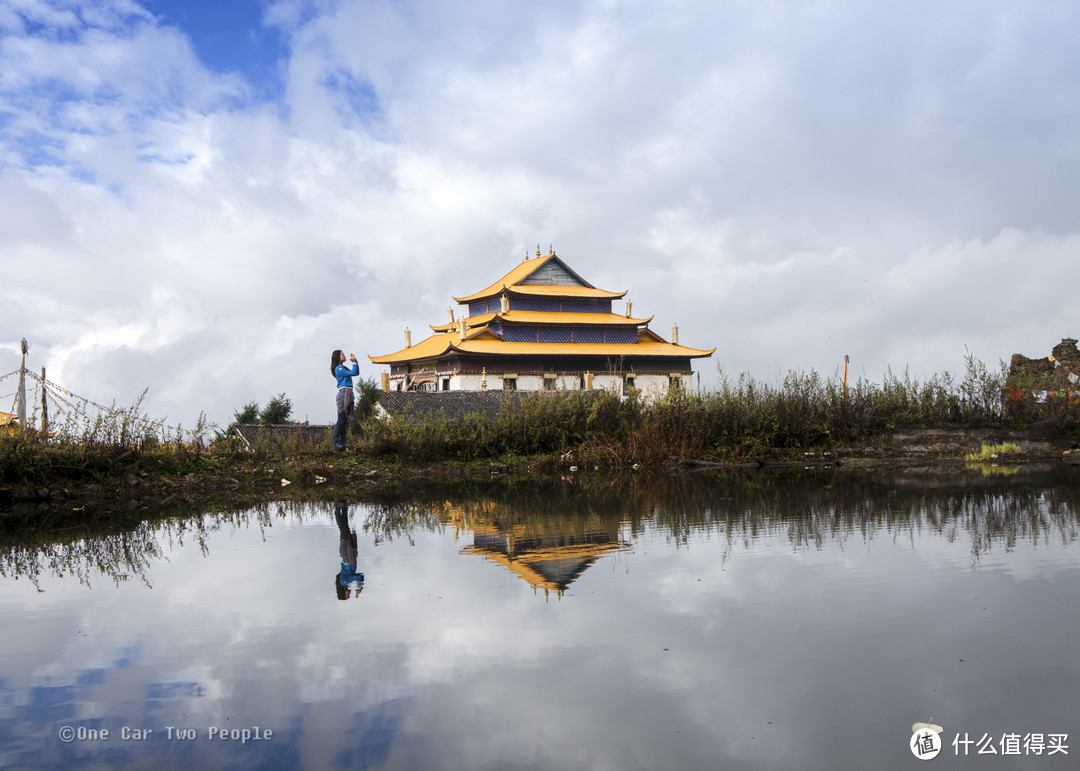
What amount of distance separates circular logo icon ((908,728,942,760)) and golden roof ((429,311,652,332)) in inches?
1518

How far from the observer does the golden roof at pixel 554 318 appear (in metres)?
42.3

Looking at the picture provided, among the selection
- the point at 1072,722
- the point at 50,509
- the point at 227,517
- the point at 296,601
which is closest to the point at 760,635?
the point at 1072,722

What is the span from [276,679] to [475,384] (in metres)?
36.4

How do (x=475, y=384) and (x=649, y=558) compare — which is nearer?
(x=649, y=558)

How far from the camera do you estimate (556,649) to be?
15.7 ft

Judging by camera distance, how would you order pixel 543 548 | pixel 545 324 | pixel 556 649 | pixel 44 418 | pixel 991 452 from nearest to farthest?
pixel 556 649 < pixel 543 548 < pixel 44 418 < pixel 991 452 < pixel 545 324

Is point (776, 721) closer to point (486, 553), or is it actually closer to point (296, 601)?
point (296, 601)

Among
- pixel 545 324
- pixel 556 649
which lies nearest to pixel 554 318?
pixel 545 324

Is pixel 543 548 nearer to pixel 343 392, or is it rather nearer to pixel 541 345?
pixel 343 392

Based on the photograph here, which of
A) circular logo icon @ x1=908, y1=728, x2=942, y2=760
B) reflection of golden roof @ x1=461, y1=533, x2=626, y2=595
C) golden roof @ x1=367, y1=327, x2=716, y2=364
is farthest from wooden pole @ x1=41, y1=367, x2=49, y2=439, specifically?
golden roof @ x1=367, y1=327, x2=716, y2=364

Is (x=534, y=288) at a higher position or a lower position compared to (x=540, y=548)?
higher

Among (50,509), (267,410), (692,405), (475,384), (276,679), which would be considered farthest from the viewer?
(475,384)

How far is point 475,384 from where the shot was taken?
40.8 m

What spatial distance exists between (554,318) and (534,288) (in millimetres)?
1861
